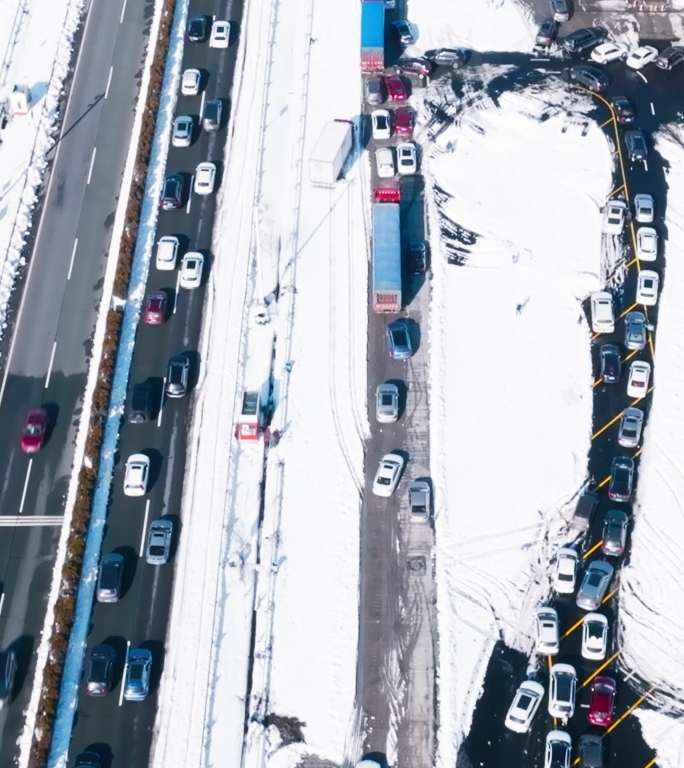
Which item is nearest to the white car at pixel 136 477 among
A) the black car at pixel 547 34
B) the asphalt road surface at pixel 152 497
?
the asphalt road surface at pixel 152 497

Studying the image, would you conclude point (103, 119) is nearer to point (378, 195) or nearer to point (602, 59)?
point (378, 195)

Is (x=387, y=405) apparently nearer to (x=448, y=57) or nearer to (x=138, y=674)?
(x=138, y=674)

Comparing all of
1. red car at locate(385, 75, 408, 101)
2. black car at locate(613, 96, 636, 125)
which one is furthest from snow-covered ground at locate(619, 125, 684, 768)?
red car at locate(385, 75, 408, 101)

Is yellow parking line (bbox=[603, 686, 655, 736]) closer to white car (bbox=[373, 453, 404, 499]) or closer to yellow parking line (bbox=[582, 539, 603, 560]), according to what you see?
yellow parking line (bbox=[582, 539, 603, 560])

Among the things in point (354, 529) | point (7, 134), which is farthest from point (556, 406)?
point (7, 134)

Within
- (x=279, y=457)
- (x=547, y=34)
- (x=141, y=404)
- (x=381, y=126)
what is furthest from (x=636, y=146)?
(x=141, y=404)

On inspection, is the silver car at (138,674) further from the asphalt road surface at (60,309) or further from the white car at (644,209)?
the white car at (644,209)

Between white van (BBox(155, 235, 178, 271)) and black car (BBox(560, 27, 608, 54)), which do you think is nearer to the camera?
white van (BBox(155, 235, 178, 271))
